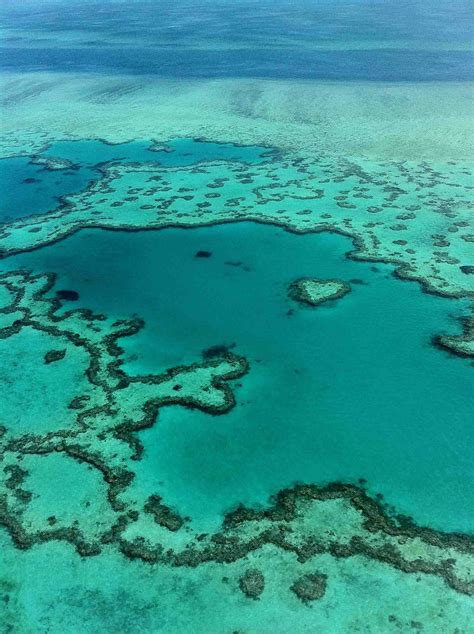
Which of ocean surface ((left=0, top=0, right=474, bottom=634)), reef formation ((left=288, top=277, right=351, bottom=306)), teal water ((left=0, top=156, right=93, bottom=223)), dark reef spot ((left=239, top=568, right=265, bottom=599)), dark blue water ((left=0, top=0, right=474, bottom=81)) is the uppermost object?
dark blue water ((left=0, top=0, right=474, bottom=81))

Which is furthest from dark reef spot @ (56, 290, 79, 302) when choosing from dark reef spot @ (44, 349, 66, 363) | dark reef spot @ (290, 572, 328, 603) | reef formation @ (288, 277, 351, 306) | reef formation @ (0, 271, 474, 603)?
dark reef spot @ (290, 572, 328, 603)

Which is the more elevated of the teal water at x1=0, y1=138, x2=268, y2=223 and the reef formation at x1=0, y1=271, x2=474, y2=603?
the teal water at x1=0, y1=138, x2=268, y2=223

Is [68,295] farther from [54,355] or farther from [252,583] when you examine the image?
[252,583]

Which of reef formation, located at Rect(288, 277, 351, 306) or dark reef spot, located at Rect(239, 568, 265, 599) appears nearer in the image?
dark reef spot, located at Rect(239, 568, 265, 599)

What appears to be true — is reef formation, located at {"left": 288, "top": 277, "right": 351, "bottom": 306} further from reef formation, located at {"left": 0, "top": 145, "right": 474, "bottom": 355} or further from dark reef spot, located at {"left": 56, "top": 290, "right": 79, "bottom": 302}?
dark reef spot, located at {"left": 56, "top": 290, "right": 79, "bottom": 302}

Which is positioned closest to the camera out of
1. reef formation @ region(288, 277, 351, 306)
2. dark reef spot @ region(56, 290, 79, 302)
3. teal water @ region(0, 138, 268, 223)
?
reef formation @ region(288, 277, 351, 306)

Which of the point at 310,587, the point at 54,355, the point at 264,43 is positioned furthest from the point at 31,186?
the point at 264,43

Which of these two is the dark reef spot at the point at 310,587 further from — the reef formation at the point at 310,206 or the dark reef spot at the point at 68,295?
the dark reef spot at the point at 68,295
